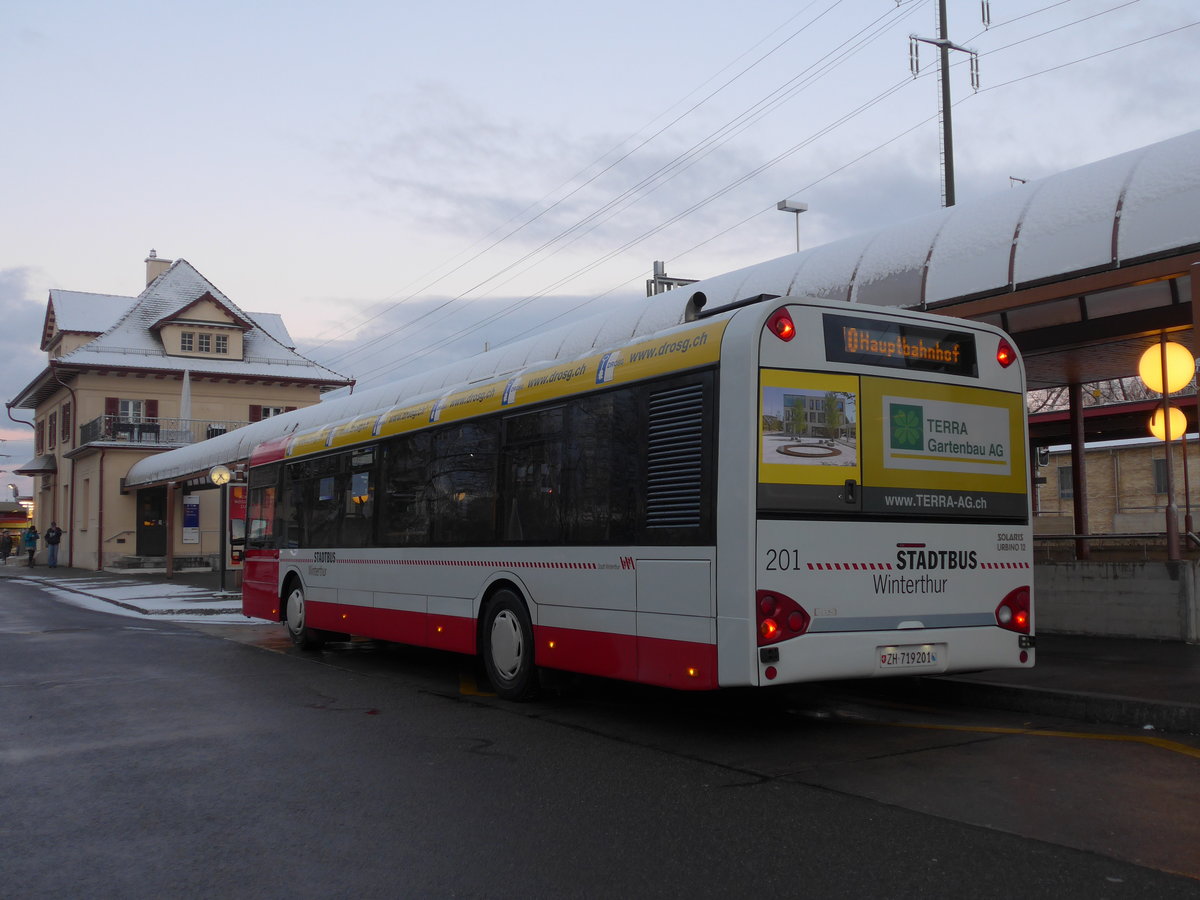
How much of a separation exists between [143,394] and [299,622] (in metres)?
41.6

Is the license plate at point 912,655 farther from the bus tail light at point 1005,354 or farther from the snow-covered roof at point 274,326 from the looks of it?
the snow-covered roof at point 274,326

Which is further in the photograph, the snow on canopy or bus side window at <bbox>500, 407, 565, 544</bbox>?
the snow on canopy

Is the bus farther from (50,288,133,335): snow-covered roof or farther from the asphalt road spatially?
(50,288,133,335): snow-covered roof

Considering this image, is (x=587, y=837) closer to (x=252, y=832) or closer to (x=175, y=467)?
(x=252, y=832)

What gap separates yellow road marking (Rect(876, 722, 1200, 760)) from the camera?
283 inches

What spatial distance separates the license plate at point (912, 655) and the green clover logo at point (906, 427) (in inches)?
53.4

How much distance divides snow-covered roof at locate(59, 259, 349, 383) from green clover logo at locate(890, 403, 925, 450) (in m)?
48.7

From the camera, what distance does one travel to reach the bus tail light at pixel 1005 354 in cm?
844

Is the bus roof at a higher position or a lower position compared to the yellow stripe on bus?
higher

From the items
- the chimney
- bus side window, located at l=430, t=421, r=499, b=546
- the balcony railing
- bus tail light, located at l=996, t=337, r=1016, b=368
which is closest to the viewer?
bus tail light, located at l=996, t=337, r=1016, b=368

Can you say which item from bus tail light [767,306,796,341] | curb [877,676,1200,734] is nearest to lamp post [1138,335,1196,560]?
curb [877,676,1200,734]

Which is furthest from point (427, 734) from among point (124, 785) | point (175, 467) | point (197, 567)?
point (197, 567)

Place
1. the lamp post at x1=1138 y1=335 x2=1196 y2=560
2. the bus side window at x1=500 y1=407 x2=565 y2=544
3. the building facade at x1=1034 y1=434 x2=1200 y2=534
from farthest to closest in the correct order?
the building facade at x1=1034 y1=434 x2=1200 y2=534 → the lamp post at x1=1138 y1=335 x2=1196 y2=560 → the bus side window at x1=500 y1=407 x2=565 y2=544

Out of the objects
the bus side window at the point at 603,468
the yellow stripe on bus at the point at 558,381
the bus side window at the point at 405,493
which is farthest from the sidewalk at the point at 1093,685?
the bus side window at the point at 405,493
